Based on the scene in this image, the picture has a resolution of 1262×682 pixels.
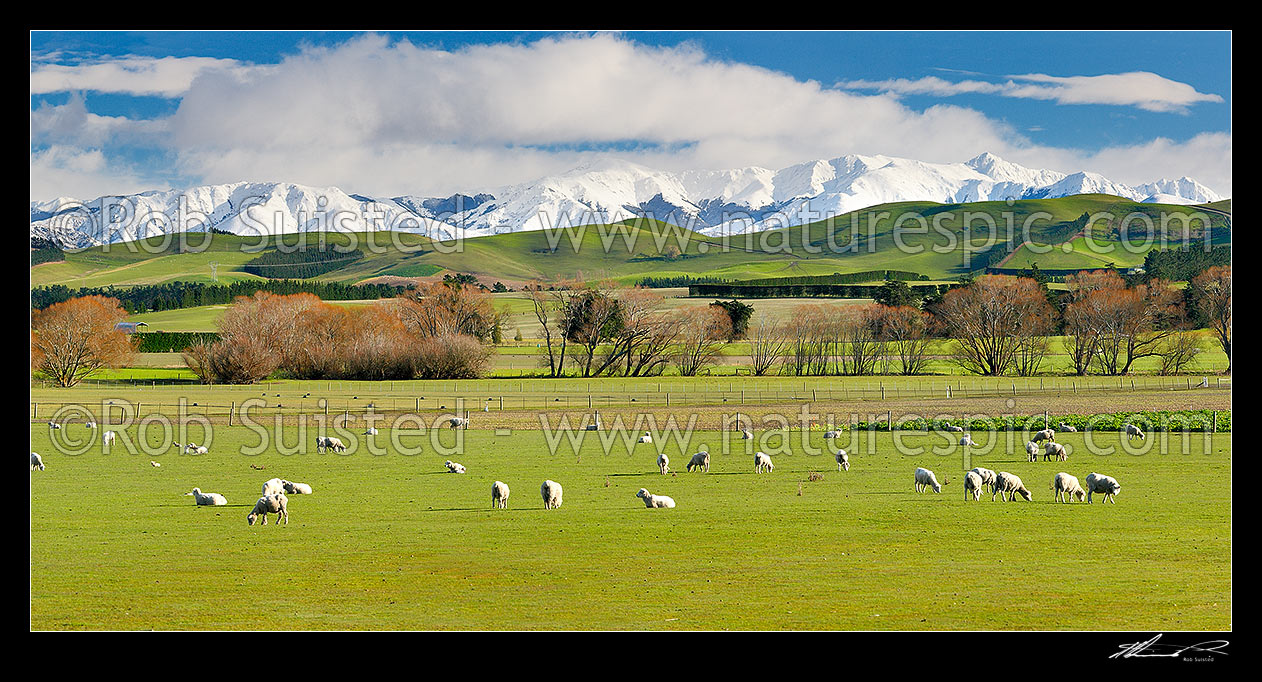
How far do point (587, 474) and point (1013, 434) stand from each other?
1946 cm

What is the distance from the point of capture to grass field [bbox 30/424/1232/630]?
46.5ft

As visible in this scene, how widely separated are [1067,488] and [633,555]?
36.1 ft

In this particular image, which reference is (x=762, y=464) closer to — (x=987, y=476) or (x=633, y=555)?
(x=987, y=476)

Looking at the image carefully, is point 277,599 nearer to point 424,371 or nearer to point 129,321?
point 424,371

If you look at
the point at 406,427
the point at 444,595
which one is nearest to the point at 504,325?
the point at 406,427

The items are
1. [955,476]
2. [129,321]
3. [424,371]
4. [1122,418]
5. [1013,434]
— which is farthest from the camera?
[129,321]

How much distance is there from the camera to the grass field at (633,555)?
14180 millimetres

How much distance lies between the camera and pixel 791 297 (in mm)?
138500

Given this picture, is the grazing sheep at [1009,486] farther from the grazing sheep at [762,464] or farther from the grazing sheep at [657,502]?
the grazing sheep at [762,464]

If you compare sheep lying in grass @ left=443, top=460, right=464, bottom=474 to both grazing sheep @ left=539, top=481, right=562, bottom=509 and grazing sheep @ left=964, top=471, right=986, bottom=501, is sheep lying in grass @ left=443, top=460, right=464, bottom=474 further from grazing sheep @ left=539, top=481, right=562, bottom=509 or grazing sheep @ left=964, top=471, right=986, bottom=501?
grazing sheep @ left=964, top=471, right=986, bottom=501

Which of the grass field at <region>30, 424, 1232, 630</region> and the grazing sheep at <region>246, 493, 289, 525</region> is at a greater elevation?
the grazing sheep at <region>246, 493, 289, 525</region>
